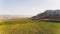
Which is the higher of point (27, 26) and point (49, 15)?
point (49, 15)

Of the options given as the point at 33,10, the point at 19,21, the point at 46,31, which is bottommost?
the point at 46,31

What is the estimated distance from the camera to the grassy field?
1184mm

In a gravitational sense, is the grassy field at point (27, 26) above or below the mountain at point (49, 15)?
below

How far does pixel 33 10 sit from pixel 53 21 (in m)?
0.24

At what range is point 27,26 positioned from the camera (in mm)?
1201

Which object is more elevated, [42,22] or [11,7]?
[11,7]

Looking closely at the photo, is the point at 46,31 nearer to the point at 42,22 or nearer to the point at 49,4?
the point at 42,22

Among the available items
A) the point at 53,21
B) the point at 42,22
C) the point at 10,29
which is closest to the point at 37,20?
the point at 42,22

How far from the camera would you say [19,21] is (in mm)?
1225

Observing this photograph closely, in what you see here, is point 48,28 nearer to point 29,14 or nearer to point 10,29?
point 29,14

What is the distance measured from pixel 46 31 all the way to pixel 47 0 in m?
0.32

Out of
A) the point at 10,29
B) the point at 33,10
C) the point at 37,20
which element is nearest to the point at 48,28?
the point at 37,20

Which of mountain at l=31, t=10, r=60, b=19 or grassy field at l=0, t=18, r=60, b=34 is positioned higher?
mountain at l=31, t=10, r=60, b=19

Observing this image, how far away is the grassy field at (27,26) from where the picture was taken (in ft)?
3.88
